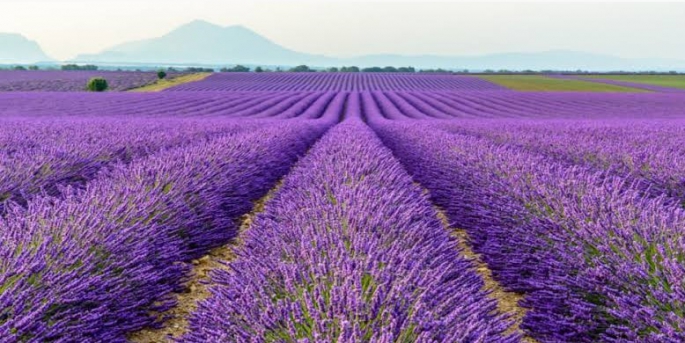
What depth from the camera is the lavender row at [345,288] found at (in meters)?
1.64

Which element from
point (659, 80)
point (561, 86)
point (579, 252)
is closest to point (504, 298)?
point (579, 252)

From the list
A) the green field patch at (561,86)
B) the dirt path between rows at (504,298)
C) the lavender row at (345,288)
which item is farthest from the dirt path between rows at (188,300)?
the green field patch at (561,86)

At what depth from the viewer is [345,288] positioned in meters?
1.75

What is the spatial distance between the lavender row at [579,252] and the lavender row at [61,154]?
3217 mm

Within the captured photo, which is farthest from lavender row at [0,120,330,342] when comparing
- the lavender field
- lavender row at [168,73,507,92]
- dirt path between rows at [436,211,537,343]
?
lavender row at [168,73,507,92]

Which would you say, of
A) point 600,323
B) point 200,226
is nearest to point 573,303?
point 600,323

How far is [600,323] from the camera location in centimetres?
236

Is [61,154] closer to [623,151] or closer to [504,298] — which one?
[504,298]

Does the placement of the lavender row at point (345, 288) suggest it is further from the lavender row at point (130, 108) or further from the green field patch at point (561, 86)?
the green field patch at point (561, 86)

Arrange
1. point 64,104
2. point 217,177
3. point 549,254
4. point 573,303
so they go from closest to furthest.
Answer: point 573,303
point 549,254
point 217,177
point 64,104

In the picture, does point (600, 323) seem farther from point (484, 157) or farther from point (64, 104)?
point (64, 104)

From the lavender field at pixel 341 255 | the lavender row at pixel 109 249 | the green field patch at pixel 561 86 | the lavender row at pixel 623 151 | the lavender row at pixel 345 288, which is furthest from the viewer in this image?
the green field patch at pixel 561 86

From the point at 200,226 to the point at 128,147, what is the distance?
359cm

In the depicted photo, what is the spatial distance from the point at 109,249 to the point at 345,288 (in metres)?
1.46
